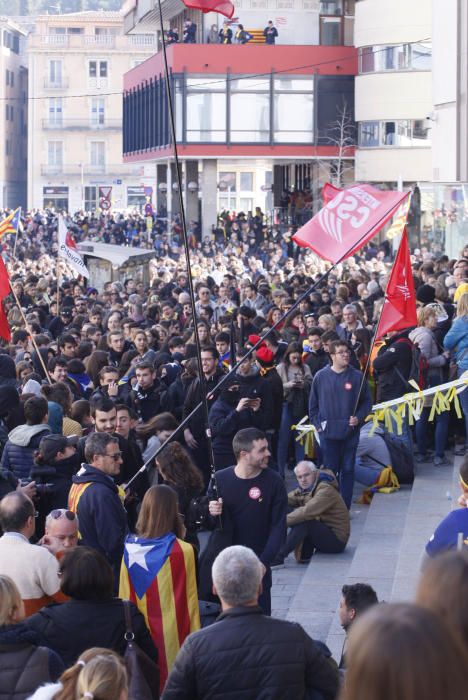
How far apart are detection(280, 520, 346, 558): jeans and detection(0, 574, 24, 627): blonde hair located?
5.75 m

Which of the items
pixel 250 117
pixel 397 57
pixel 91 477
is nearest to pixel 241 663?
pixel 91 477

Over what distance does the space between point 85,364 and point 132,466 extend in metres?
4.19

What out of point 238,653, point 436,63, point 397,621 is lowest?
point 238,653

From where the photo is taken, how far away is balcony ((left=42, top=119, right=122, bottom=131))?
360 feet

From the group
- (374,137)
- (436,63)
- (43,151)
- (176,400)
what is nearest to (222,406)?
(176,400)

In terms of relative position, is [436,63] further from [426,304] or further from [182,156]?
[182,156]

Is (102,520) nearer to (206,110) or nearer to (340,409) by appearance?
(340,409)

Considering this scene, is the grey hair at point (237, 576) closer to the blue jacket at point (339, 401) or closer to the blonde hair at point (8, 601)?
the blonde hair at point (8, 601)

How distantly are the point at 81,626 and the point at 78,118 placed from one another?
108 metres

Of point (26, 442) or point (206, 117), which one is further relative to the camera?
point (206, 117)

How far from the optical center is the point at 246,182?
8919 cm

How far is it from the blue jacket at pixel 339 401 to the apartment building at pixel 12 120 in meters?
104

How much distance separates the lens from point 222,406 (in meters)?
11.2

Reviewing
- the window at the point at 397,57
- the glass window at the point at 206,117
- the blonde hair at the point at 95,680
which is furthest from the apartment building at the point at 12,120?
the blonde hair at the point at 95,680
